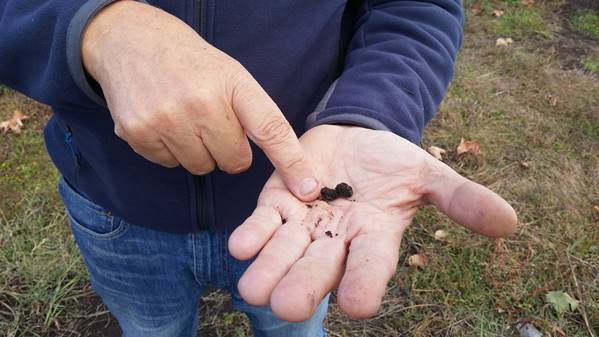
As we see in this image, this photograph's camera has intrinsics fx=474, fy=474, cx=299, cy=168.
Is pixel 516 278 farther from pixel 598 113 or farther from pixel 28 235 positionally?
pixel 28 235

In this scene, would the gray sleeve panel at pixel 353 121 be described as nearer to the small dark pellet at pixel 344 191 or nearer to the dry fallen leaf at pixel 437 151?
the small dark pellet at pixel 344 191

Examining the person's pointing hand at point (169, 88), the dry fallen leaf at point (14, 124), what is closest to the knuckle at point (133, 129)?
the person's pointing hand at point (169, 88)

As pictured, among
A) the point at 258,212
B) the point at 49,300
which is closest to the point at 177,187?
the point at 258,212

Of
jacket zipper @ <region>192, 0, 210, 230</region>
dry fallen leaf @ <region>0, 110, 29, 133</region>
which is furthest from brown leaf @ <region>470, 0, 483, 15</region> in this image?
jacket zipper @ <region>192, 0, 210, 230</region>

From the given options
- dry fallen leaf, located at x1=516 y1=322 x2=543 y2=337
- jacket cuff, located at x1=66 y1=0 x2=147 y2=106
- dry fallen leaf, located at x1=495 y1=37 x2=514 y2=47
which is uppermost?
jacket cuff, located at x1=66 y1=0 x2=147 y2=106

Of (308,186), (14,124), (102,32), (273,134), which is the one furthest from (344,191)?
(14,124)

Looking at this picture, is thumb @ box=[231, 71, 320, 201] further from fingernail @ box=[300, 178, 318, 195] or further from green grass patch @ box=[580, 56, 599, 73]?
green grass patch @ box=[580, 56, 599, 73]
